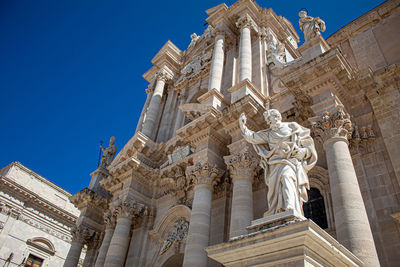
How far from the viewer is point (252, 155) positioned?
11883 millimetres

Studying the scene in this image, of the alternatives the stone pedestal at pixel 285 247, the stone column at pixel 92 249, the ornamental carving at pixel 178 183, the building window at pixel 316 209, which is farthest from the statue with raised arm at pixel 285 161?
the stone column at pixel 92 249

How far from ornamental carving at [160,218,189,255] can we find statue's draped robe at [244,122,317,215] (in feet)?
26.6

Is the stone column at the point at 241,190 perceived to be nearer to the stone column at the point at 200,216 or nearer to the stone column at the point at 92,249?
the stone column at the point at 200,216

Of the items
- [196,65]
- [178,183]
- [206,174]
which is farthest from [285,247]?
[196,65]

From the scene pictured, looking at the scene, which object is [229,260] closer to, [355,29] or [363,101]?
[363,101]

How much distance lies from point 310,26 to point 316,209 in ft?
24.3

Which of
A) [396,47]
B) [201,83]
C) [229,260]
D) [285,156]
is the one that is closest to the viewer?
[229,260]

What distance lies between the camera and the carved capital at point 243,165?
11.5m

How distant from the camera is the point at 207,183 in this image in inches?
487

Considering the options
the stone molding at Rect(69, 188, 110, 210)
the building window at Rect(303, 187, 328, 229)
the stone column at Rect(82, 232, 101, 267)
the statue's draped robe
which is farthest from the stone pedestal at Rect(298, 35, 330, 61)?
the stone column at Rect(82, 232, 101, 267)

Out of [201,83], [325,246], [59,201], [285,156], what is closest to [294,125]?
[285,156]

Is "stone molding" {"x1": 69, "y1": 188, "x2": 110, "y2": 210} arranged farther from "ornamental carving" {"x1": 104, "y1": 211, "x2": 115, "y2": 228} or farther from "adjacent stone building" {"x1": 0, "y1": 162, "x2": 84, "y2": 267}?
"adjacent stone building" {"x1": 0, "y1": 162, "x2": 84, "y2": 267}

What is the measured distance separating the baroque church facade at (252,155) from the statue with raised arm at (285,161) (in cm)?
112

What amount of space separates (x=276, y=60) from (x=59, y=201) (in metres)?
24.3
